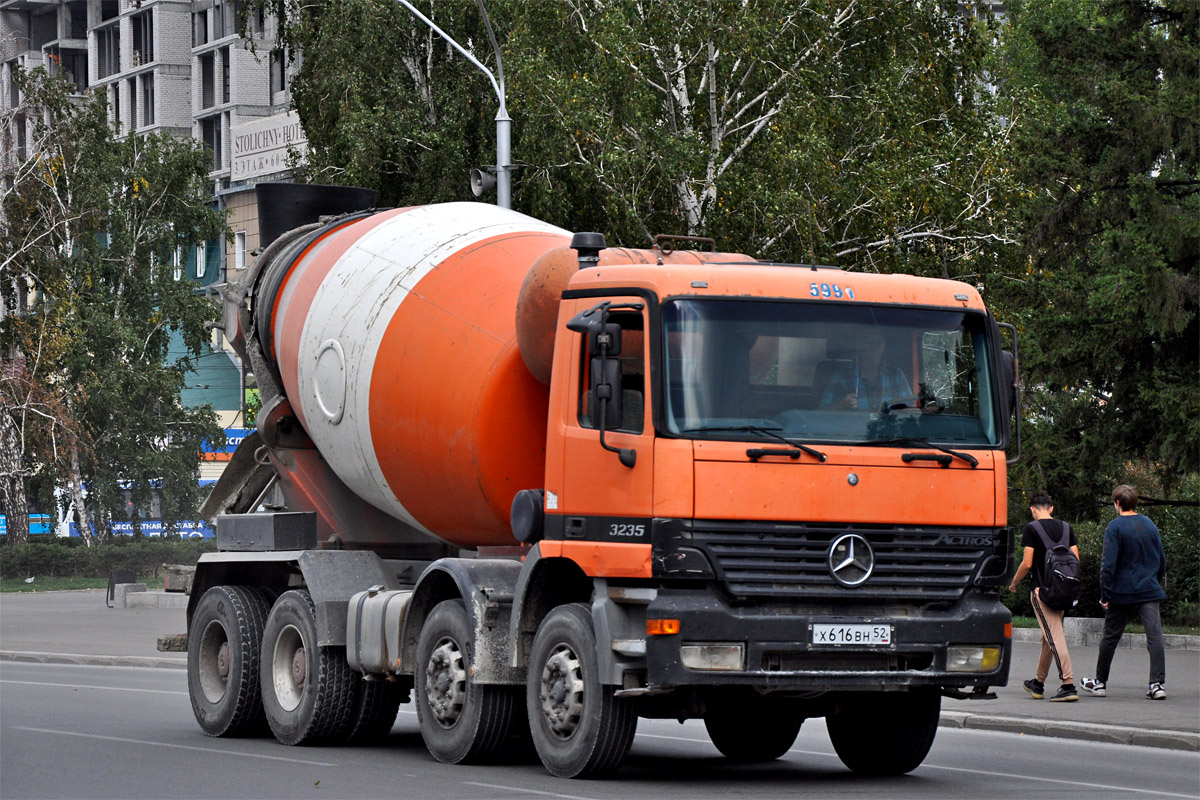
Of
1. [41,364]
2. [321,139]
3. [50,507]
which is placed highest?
[321,139]

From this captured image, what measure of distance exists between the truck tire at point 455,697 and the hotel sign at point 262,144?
205 feet

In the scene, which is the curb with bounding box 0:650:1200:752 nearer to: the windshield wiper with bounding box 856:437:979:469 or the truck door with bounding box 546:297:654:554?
the windshield wiper with bounding box 856:437:979:469

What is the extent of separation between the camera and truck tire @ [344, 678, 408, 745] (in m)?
14.1

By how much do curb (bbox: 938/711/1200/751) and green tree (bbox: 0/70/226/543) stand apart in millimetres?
38610

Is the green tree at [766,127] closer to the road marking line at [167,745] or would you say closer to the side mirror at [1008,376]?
the road marking line at [167,745]

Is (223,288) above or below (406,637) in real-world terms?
above

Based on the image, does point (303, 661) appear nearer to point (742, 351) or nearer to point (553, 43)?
point (742, 351)

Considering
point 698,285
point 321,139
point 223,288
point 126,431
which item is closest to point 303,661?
point 223,288

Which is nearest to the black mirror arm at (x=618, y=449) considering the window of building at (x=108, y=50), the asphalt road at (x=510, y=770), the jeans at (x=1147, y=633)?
the asphalt road at (x=510, y=770)

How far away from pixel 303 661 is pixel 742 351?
495 cm

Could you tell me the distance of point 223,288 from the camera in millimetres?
16625

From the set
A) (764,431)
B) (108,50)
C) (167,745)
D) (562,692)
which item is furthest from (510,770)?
(108,50)

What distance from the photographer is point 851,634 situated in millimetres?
10789

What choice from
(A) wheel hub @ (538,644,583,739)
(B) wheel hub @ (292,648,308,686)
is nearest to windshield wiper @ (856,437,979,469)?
(A) wheel hub @ (538,644,583,739)
